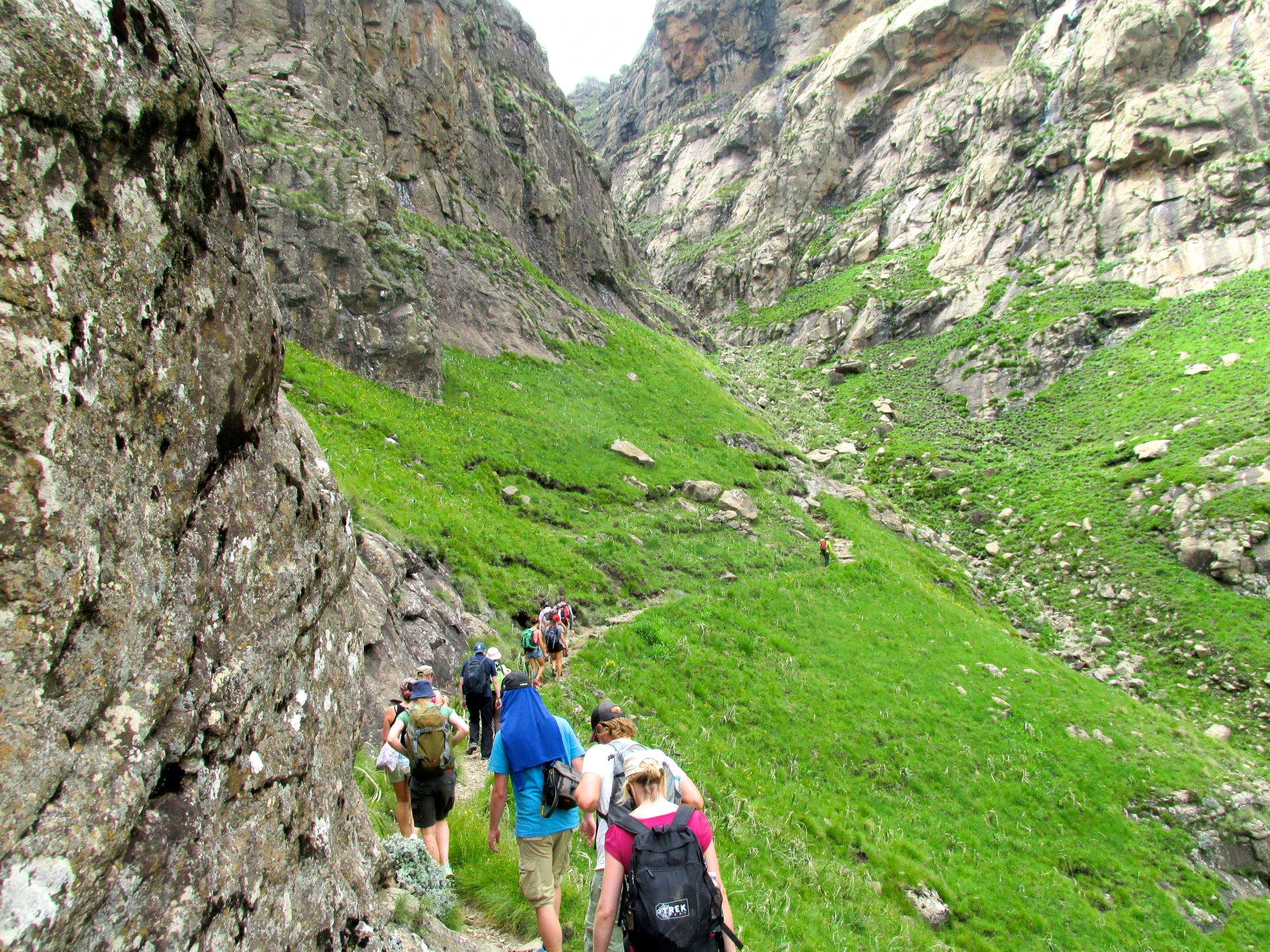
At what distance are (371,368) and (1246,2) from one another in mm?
76970

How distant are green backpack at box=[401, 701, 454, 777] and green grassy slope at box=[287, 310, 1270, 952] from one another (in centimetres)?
112

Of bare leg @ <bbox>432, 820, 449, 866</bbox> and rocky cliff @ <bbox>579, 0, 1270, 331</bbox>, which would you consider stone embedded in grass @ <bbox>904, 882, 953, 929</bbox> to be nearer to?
bare leg @ <bbox>432, 820, 449, 866</bbox>

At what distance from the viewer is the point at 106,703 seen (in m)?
2.94

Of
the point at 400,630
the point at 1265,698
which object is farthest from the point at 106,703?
the point at 1265,698

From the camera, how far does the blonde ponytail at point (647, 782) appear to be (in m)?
4.02

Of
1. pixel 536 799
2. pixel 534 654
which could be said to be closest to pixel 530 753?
pixel 536 799

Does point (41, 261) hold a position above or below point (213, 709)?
above

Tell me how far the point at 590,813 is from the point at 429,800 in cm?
207

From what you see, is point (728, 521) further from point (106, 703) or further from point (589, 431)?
point (106, 703)

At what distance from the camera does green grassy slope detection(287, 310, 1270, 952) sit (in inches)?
425

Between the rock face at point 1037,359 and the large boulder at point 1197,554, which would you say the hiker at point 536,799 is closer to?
the large boulder at point 1197,554

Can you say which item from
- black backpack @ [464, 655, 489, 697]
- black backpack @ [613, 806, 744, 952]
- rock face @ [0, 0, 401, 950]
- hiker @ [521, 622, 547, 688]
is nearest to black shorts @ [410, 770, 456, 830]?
rock face @ [0, 0, 401, 950]

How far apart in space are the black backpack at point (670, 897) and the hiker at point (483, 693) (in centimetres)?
583

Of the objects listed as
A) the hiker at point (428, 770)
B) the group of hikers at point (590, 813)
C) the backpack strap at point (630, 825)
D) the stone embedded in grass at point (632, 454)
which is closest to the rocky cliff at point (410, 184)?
the stone embedded in grass at point (632, 454)
